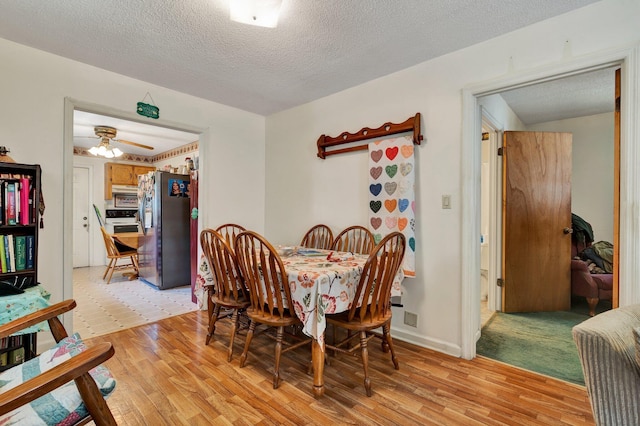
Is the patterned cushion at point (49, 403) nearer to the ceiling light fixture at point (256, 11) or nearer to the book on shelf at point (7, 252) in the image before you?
the book on shelf at point (7, 252)

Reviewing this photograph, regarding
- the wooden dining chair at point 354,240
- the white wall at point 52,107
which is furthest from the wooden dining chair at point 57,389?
the wooden dining chair at point 354,240

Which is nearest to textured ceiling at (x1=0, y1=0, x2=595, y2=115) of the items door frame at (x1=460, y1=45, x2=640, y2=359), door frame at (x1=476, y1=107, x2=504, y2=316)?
door frame at (x1=460, y1=45, x2=640, y2=359)

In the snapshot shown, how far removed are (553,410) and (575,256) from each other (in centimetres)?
265

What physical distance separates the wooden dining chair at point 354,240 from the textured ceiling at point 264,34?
54.4 inches

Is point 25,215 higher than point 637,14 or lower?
lower

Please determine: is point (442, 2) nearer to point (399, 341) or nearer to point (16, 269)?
point (399, 341)

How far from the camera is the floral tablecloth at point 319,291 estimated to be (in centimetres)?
167

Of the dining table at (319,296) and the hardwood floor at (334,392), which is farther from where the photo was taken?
the dining table at (319,296)

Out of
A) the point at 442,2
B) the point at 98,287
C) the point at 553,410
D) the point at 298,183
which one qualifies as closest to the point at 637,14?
the point at 442,2

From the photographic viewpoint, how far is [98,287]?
13.9 feet

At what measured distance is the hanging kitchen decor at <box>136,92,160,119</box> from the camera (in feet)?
8.95

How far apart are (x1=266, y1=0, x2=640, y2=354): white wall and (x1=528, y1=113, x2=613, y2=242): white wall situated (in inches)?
114

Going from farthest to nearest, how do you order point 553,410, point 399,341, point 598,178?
1. point 598,178
2. point 399,341
3. point 553,410

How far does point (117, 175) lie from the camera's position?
5859 millimetres
